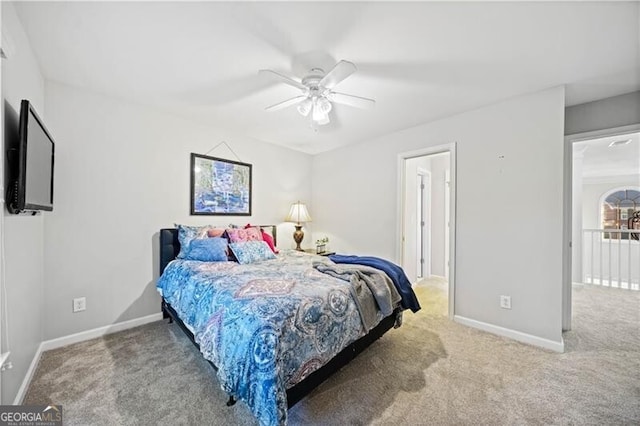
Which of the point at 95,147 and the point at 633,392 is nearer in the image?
the point at 633,392

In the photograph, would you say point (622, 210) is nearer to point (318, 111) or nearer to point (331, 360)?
point (318, 111)

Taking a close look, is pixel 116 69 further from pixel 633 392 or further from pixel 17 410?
pixel 633 392

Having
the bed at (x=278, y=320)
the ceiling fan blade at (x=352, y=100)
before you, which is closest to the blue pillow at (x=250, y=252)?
the bed at (x=278, y=320)

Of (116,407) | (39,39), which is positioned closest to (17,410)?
(116,407)

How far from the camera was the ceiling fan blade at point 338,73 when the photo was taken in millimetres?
1679

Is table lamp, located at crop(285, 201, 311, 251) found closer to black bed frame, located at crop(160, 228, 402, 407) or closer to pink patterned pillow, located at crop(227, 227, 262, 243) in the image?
pink patterned pillow, located at crop(227, 227, 262, 243)

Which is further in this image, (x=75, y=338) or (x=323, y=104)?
(x=75, y=338)

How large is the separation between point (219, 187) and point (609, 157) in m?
7.22

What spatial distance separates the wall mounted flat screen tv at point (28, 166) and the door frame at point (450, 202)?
3538mm

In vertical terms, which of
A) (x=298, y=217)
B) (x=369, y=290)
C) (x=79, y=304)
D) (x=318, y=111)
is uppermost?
(x=318, y=111)

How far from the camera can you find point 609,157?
480 cm

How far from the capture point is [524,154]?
2502 mm

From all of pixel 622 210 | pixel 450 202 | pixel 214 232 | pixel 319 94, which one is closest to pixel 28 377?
pixel 214 232

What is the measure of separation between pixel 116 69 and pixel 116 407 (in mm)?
2559
